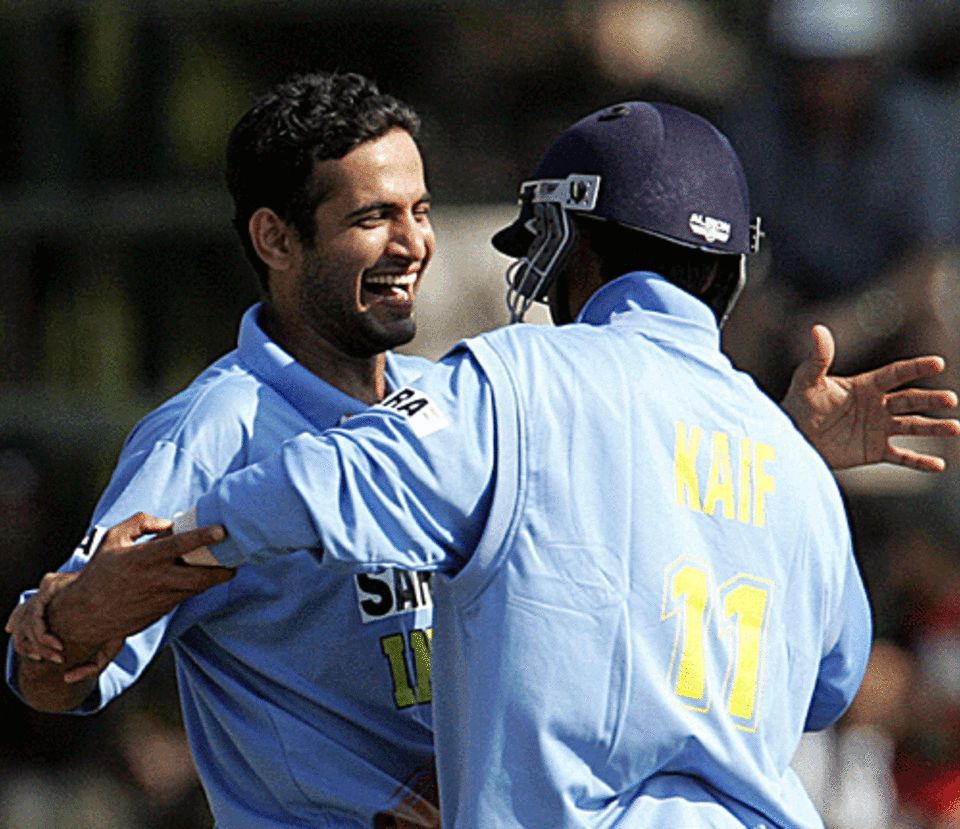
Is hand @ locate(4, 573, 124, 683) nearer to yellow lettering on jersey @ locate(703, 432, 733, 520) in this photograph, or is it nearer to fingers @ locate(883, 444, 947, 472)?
yellow lettering on jersey @ locate(703, 432, 733, 520)

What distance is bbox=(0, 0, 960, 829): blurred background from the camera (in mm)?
7297

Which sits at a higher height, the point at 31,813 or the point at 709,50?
the point at 709,50

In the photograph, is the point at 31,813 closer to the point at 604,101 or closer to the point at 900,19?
the point at 604,101

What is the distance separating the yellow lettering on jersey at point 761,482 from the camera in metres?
3.15

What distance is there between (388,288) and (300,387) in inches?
10.9

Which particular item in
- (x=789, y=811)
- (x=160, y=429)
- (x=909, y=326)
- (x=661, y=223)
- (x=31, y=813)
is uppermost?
(x=661, y=223)

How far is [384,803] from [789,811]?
0.71 m

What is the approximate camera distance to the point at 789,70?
7.48 m

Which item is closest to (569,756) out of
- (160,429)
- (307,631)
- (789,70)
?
(307,631)

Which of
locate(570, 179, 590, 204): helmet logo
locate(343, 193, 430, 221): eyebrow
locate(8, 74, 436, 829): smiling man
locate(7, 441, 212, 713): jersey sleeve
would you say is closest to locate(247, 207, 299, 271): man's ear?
locate(8, 74, 436, 829): smiling man

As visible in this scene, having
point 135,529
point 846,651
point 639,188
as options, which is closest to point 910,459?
point 846,651

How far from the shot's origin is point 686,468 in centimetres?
308

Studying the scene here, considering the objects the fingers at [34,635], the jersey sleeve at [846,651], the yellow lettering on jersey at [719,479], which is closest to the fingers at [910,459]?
the jersey sleeve at [846,651]

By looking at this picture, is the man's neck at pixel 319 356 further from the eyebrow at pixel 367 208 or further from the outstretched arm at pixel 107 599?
the outstretched arm at pixel 107 599
